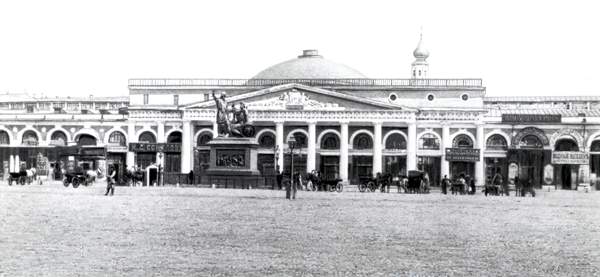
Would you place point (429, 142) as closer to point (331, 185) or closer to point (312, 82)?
point (312, 82)

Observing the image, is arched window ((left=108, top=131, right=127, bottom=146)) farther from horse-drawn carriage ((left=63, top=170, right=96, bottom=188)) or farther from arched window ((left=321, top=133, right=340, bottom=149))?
horse-drawn carriage ((left=63, top=170, right=96, bottom=188))

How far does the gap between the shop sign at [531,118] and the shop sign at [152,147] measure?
24.4 m

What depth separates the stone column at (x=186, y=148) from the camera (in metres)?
61.7

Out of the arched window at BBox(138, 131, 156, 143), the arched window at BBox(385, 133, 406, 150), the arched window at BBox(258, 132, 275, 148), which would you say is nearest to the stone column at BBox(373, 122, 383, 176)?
the arched window at BBox(385, 133, 406, 150)

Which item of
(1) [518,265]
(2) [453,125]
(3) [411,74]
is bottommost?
(1) [518,265]

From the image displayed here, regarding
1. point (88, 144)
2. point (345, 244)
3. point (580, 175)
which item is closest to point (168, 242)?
point (345, 244)

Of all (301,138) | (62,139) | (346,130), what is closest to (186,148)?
(301,138)

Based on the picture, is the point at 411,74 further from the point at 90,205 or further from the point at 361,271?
the point at 361,271

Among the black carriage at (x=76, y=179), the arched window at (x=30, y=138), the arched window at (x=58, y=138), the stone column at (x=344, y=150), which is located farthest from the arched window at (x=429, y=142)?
the arched window at (x=30, y=138)

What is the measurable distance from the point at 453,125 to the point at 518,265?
4968 centimetres

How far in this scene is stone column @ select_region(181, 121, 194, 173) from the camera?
6166 cm

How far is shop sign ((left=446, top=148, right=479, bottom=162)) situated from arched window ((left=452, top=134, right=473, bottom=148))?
10.6ft

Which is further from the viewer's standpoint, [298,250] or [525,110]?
[525,110]

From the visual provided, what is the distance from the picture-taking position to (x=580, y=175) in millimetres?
58375
